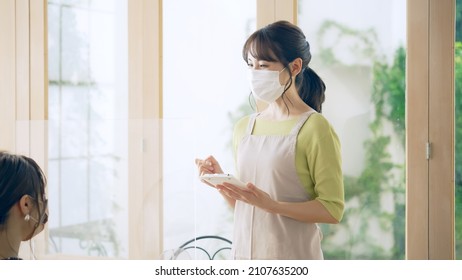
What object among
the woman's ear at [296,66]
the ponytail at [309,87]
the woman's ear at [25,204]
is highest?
the woman's ear at [296,66]

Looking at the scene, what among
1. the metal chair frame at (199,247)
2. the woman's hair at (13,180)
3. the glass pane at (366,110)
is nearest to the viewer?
the woman's hair at (13,180)

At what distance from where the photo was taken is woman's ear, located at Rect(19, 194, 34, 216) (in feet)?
5.49

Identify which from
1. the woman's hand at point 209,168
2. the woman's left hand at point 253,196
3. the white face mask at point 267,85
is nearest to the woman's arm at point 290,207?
the woman's left hand at point 253,196

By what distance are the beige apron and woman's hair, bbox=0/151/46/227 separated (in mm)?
575

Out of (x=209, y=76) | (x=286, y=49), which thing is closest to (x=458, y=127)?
(x=286, y=49)

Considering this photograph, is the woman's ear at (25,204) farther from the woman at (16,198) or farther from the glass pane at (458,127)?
the glass pane at (458,127)

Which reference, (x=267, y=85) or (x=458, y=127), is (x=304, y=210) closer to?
(x=267, y=85)

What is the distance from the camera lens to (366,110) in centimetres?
217

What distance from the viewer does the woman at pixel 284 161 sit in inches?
69.1

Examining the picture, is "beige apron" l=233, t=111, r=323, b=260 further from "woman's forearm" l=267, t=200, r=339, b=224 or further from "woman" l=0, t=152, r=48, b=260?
"woman" l=0, t=152, r=48, b=260

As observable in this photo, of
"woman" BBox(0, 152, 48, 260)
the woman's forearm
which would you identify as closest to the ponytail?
the woman's forearm

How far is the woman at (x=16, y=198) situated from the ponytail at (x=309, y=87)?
0.77 meters

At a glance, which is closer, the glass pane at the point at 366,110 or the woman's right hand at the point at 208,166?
the woman's right hand at the point at 208,166
